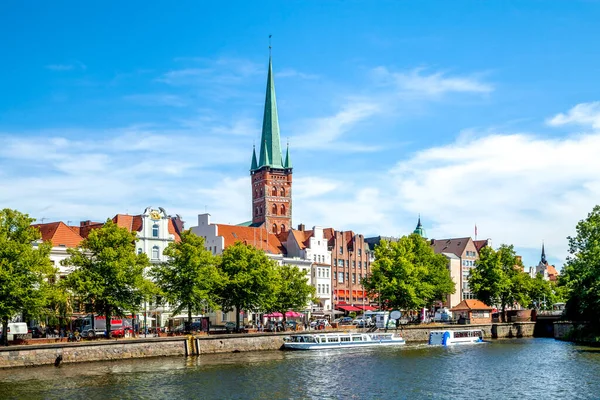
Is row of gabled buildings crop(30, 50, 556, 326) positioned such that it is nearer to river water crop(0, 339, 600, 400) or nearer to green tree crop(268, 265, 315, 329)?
green tree crop(268, 265, 315, 329)

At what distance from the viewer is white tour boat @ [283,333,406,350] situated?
325 feet

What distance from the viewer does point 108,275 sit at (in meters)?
86.4

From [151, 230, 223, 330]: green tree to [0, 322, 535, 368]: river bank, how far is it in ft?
18.4

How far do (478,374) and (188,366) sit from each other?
27535 millimetres

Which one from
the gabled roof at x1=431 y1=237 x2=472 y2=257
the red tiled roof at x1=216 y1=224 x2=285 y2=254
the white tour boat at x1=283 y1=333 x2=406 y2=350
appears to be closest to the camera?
the white tour boat at x1=283 y1=333 x2=406 y2=350

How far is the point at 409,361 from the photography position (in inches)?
3317

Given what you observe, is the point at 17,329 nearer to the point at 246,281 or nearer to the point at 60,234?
the point at 60,234

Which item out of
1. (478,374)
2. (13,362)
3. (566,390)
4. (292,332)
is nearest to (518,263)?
(292,332)

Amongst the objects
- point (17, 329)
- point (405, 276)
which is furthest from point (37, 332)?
point (405, 276)

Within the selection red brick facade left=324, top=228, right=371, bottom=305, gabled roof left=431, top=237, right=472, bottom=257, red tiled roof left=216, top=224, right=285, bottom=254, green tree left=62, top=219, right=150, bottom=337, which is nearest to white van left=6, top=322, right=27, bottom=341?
green tree left=62, top=219, right=150, bottom=337

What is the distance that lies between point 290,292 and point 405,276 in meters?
23.5

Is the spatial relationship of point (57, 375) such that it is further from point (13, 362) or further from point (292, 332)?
point (292, 332)

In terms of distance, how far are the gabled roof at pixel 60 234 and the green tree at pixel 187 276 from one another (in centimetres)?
1543

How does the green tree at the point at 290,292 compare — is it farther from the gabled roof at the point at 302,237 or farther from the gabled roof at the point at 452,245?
the gabled roof at the point at 452,245
